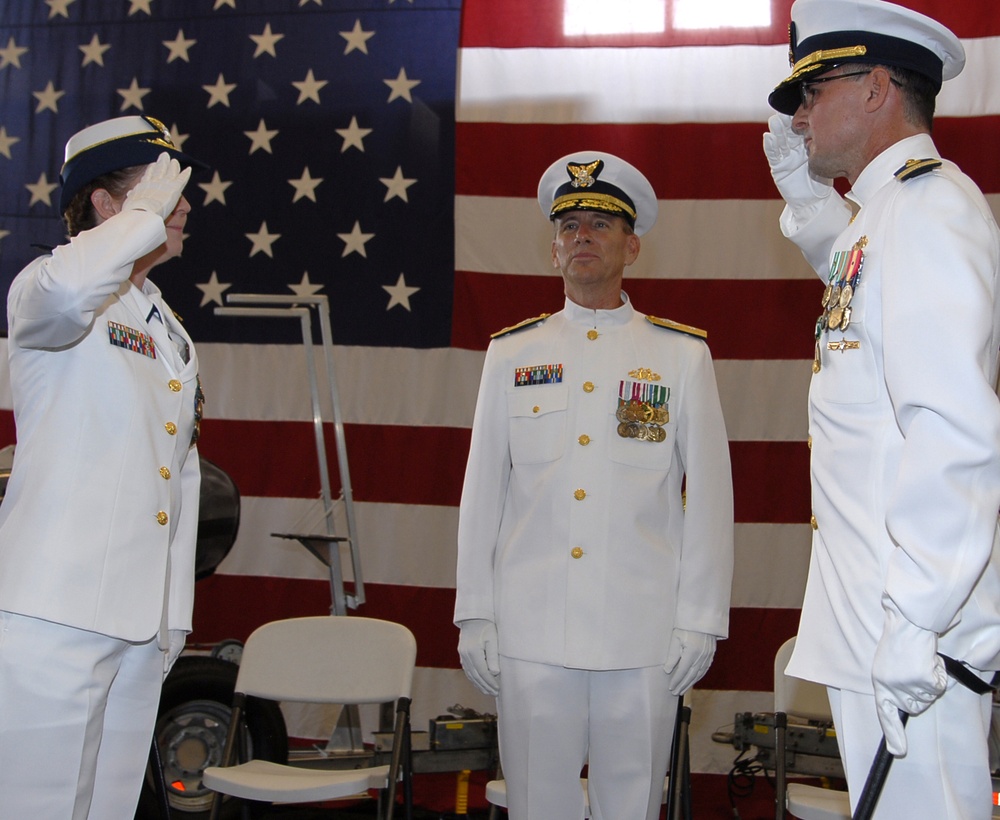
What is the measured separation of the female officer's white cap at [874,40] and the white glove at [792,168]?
0.80ft

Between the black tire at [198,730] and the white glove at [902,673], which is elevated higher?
the white glove at [902,673]

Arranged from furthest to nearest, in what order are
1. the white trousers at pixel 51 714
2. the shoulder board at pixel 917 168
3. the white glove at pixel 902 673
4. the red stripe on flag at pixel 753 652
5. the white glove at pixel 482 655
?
the red stripe on flag at pixel 753 652 → the white glove at pixel 482 655 → the white trousers at pixel 51 714 → the shoulder board at pixel 917 168 → the white glove at pixel 902 673

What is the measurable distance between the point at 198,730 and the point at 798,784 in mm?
1987

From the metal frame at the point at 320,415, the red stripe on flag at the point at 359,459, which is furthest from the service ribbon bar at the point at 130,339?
the red stripe on flag at the point at 359,459

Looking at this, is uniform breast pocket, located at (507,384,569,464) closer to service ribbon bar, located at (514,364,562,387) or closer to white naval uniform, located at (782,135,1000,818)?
service ribbon bar, located at (514,364,562,387)

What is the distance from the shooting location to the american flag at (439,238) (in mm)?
4379

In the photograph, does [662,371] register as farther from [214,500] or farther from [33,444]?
[214,500]

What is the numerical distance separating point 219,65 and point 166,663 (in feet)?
11.2

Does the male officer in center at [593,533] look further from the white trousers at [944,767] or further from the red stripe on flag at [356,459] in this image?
the red stripe on flag at [356,459]

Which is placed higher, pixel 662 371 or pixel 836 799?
pixel 662 371

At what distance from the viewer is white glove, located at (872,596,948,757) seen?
4.37 feet

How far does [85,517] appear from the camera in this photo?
199 cm

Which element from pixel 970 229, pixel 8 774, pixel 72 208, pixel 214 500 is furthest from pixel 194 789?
pixel 970 229

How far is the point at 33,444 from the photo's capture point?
6.58ft
